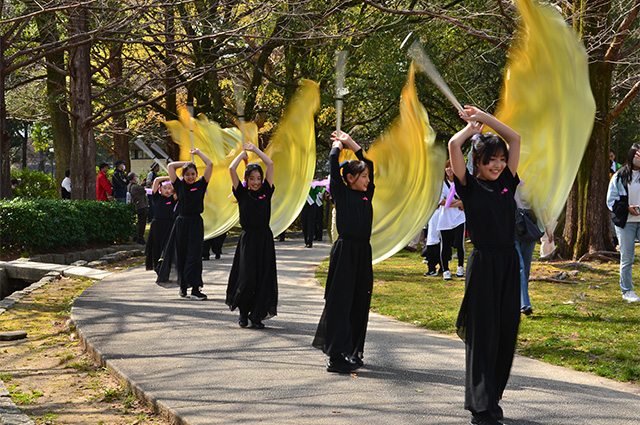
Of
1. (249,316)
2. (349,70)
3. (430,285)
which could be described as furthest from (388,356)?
(349,70)

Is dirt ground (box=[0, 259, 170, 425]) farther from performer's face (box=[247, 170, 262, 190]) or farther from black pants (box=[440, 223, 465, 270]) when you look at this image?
black pants (box=[440, 223, 465, 270])

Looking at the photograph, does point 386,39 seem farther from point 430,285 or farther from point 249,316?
point 249,316

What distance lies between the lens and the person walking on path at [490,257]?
464cm

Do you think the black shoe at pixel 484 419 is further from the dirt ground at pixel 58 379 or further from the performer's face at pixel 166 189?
the performer's face at pixel 166 189

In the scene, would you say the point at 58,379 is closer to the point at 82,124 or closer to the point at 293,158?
the point at 293,158

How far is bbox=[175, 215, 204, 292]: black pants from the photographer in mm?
10055

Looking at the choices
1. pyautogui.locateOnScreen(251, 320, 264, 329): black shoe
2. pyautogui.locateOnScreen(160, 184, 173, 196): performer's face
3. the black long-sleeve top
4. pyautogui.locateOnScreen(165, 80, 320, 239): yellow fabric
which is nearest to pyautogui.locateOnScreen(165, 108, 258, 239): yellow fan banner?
pyautogui.locateOnScreen(165, 80, 320, 239): yellow fabric

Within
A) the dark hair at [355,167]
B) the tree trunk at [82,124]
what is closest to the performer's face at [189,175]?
the dark hair at [355,167]

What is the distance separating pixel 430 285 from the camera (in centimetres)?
1209

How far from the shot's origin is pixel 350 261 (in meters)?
6.23

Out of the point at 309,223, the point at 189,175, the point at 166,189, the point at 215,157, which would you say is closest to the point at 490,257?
the point at 189,175

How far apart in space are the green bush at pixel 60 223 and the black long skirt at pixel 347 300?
982cm

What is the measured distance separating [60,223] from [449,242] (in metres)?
8.15

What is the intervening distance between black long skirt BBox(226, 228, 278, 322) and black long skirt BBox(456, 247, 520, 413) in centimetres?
359
